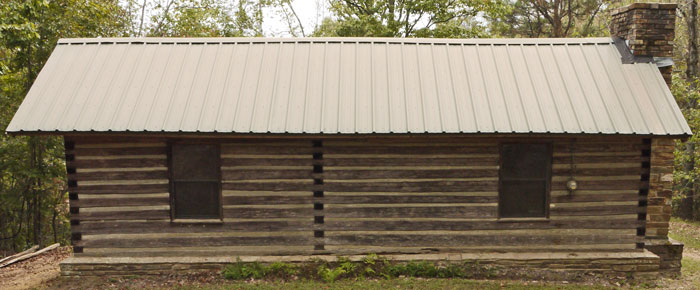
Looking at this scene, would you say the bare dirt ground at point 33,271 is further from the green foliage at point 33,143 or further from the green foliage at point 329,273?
the green foliage at point 329,273

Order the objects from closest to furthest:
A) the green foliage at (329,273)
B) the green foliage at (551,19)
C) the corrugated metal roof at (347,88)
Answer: the corrugated metal roof at (347,88), the green foliage at (329,273), the green foliage at (551,19)

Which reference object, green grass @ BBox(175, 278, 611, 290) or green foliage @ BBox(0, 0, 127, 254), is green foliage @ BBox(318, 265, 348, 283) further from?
green foliage @ BBox(0, 0, 127, 254)

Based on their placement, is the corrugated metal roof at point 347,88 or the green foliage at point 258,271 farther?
the green foliage at point 258,271

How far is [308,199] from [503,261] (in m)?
3.86

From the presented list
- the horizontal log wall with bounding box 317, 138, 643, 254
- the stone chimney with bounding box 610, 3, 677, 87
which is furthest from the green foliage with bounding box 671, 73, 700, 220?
the horizontal log wall with bounding box 317, 138, 643, 254

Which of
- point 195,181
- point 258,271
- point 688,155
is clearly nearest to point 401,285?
point 258,271

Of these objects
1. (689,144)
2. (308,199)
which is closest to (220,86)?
(308,199)

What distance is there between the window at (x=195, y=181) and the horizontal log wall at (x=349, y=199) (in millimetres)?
188

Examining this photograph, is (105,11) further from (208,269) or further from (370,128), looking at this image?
(370,128)

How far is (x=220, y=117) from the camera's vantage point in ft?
25.7

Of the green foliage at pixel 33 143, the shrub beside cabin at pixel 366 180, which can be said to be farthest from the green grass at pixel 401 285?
the green foliage at pixel 33 143

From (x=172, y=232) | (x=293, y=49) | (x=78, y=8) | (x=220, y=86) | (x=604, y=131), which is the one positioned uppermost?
(x=78, y=8)

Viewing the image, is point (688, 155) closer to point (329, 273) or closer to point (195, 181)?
point (329, 273)

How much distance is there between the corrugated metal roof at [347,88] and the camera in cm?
773
